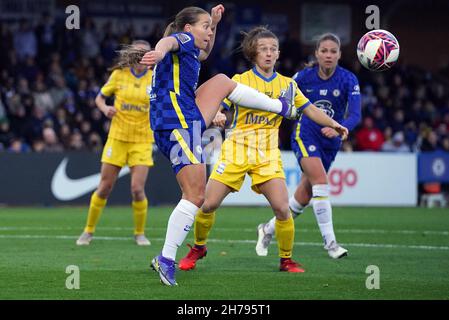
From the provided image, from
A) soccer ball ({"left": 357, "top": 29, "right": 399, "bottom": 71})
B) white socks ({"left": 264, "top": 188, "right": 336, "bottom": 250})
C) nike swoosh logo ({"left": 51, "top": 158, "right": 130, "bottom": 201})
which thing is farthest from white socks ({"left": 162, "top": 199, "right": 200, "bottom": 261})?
nike swoosh logo ({"left": 51, "top": 158, "right": 130, "bottom": 201})

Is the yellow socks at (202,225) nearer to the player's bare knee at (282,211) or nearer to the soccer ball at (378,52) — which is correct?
the player's bare knee at (282,211)

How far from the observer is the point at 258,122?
9055mm

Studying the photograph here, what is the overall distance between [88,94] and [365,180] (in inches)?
262

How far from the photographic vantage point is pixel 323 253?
10.5m

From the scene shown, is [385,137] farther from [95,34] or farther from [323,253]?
[323,253]

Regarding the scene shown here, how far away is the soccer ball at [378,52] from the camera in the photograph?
9.59 m

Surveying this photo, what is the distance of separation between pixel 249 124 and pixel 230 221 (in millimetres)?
6483

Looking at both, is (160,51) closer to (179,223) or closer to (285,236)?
(179,223)

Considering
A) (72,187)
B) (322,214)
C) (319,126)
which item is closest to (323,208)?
(322,214)

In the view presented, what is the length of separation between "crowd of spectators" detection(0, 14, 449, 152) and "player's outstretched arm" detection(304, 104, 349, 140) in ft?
34.6

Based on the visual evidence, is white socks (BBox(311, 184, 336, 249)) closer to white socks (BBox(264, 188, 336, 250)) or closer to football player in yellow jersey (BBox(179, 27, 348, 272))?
white socks (BBox(264, 188, 336, 250))

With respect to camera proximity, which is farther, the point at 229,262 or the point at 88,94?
the point at 88,94

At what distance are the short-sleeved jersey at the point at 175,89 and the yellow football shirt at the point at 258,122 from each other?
122 centimetres
